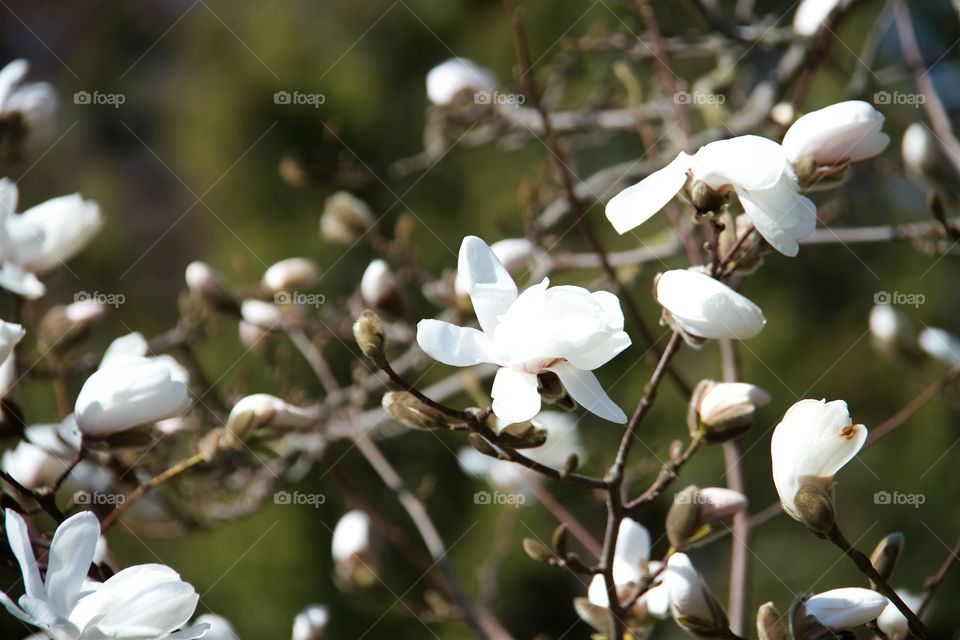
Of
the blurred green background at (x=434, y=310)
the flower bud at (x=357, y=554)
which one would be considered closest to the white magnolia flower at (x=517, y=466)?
the flower bud at (x=357, y=554)

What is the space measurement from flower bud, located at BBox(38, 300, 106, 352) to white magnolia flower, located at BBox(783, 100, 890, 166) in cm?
52

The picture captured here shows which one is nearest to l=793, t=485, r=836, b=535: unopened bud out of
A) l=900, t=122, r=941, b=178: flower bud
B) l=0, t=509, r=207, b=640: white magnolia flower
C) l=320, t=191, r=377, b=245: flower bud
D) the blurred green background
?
l=0, t=509, r=207, b=640: white magnolia flower

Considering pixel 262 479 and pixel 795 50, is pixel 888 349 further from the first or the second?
pixel 262 479

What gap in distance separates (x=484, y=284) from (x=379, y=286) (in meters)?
0.34

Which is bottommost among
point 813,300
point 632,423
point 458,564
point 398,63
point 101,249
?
point 458,564

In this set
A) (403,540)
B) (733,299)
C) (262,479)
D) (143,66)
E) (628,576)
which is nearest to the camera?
(733,299)

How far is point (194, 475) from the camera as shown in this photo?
76 centimetres

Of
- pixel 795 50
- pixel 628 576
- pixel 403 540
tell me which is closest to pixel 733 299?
pixel 628 576

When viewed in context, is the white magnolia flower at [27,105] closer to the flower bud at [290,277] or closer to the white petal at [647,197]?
the flower bud at [290,277]

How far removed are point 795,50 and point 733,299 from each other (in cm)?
60

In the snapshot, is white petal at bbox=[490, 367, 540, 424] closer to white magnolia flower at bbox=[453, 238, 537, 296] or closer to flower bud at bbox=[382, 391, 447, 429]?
flower bud at bbox=[382, 391, 447, 429]

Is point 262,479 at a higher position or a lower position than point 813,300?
higher

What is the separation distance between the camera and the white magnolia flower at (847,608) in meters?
0.39
